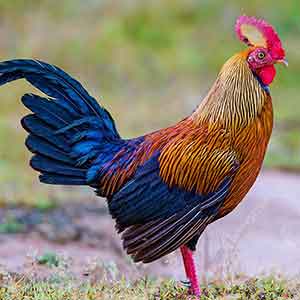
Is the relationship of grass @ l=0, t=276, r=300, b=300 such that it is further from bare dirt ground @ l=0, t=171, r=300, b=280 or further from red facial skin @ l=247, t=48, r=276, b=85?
red facial skin @ l=247, t=48, r=276, b=85

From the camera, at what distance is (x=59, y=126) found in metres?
5.92

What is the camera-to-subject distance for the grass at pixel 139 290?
18.3 feet

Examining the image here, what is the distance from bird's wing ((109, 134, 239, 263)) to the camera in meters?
→ 5.55

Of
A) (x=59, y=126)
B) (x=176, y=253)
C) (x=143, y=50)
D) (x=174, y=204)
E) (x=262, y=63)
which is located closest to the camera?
(x=174, y=204)

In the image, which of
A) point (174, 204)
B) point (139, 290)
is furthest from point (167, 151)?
point (139, 290)

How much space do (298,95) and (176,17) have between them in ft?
11.8

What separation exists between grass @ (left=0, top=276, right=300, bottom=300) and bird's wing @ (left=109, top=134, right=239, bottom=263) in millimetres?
311

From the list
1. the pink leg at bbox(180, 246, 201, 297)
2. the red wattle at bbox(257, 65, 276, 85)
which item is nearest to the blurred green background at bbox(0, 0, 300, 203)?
the red wattle at bbox(257, 65, 276, 85)

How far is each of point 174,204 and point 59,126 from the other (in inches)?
36.0

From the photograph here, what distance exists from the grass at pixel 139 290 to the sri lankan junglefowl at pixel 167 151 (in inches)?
8.5

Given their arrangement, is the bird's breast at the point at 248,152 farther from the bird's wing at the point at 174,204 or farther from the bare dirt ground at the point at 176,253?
the bare dirt ground at the point at 176,253

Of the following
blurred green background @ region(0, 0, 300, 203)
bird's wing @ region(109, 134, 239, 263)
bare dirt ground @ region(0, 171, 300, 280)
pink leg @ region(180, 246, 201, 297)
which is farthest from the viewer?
blurred green background @ region(0, 0, 300, 203)

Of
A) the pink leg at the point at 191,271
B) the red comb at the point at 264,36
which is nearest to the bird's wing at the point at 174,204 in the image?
the pink leg at the point at 191,271

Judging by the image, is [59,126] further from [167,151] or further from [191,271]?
[191,271]
